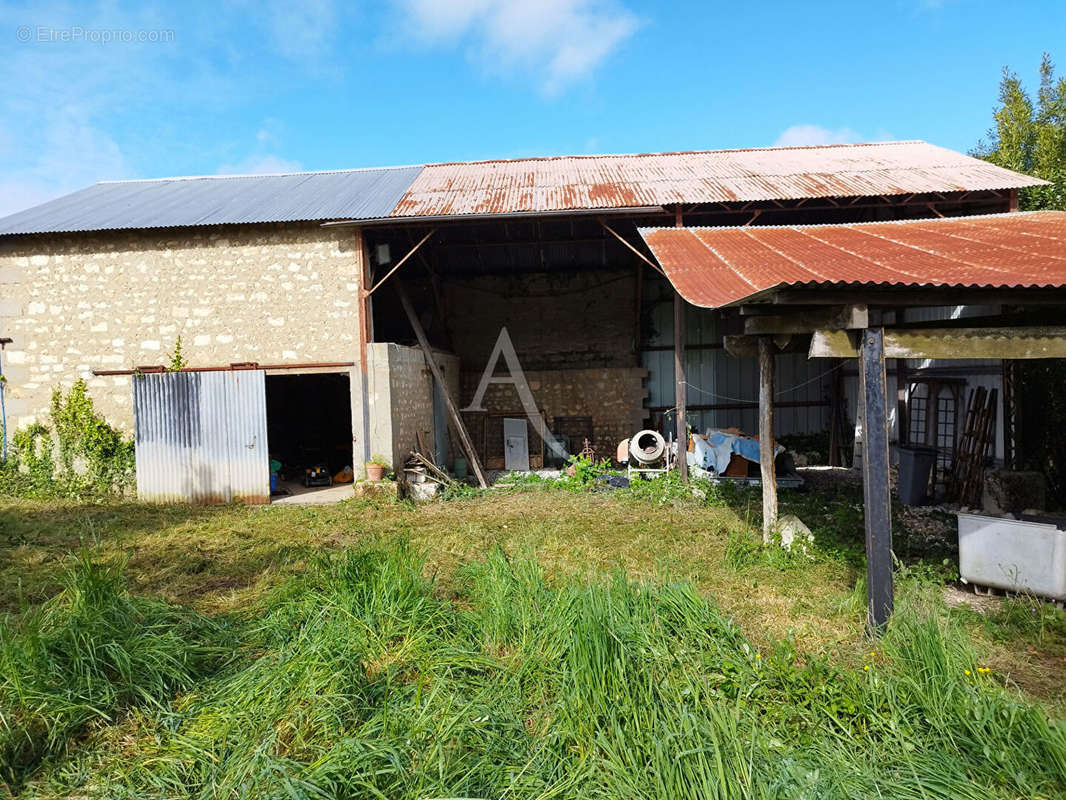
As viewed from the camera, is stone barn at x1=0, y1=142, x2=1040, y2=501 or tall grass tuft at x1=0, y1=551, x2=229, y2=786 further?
stone barn at x1=0, y1=142, x2=1040, y2=501

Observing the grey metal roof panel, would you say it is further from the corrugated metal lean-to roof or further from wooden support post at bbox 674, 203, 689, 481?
wooden support post at bbox 674, 203, 689, 481

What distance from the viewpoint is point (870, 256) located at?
5.23m

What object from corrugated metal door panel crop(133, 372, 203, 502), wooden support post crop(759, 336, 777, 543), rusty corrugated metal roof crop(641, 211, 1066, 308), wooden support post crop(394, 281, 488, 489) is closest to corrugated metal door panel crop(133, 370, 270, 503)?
corrugated metal door panel crop(133, 372, 203, 502)

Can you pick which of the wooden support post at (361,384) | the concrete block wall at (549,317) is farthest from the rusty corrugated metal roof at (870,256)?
the concrete block wall at (549,317)

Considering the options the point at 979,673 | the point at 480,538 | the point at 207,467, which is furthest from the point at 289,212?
the point at 979,673

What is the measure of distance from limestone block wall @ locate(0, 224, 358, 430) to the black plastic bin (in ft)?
28.5

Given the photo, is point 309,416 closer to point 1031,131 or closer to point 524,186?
point 524,186

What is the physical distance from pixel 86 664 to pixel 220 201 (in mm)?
9783

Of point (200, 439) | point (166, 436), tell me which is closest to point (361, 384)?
point (200, 439)

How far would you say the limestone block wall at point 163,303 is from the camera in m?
9.74

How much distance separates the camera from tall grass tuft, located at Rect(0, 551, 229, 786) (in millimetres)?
3055

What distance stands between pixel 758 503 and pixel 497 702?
19.9ft

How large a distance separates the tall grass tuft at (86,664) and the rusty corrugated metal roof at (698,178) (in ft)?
23.2

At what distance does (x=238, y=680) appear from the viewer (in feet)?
11.3
